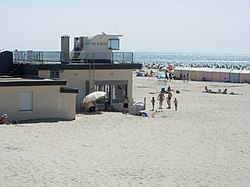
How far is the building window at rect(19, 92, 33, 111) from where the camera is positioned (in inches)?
869

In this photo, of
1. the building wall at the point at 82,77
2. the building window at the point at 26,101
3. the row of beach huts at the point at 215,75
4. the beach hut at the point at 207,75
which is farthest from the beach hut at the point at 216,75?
the building window at the point at 26,101

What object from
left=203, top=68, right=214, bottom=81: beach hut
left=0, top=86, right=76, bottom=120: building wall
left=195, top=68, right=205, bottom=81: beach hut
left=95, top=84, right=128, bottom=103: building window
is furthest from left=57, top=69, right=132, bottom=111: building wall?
left=195, top=68, right=205, bottom=81: beach hut

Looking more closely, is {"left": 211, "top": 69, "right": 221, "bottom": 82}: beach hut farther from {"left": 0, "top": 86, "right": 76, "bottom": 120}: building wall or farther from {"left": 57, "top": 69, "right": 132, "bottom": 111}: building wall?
{"left": 0, "top": 86, "right": 76, "bottom": 120}: building wall

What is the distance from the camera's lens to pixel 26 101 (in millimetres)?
22219

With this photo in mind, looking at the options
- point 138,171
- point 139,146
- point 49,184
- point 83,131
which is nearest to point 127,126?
point 83,131

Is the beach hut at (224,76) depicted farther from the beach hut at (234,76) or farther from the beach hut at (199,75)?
the beach hut at (199,75)

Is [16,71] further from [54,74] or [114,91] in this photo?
[114,91]

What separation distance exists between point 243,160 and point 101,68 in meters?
12.7

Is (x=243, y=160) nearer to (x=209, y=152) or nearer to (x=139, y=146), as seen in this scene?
(x=209, y=152)

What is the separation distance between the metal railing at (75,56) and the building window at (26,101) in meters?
6.30

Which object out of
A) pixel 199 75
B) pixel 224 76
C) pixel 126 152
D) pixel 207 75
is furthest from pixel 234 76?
pixel 126 152

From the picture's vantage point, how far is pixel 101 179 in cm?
1309

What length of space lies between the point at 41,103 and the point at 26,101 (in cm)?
71

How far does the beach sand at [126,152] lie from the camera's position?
43.2ft
